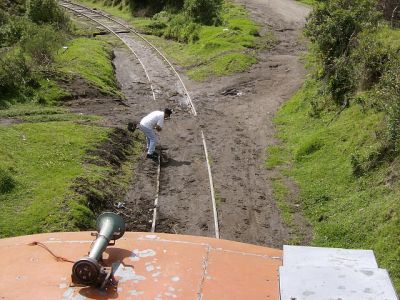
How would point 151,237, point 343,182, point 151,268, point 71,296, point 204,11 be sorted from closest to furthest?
point 71,296 < point 151,268 < point 151,237 < point 343,182 < point 204,11

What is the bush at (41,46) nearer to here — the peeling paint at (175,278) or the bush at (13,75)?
the bush at (13,75)

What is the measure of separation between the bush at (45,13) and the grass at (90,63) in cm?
373

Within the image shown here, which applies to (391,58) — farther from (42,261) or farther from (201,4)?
(201,4)

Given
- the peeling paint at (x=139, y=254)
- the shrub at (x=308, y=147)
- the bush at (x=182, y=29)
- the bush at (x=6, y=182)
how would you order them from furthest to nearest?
the bush at (x=182, y=29)
the shrub at (x=308, y=147)
the bush at (x=6, y=182)
the peeling paint at (x=139, y=254)

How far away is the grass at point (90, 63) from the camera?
67.5 feet

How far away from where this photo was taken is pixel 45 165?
41.0 feet

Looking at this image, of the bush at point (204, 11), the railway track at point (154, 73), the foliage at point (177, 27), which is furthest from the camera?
the bush at point (204, 11)

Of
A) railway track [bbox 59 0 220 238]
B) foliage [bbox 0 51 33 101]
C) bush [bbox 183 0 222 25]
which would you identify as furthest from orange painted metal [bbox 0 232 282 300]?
bush [bbox 183 0 222 25]

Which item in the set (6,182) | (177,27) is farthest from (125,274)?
(177,27)

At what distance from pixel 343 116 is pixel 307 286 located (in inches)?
437

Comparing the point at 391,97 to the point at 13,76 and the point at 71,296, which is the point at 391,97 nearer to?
the point at 71,296

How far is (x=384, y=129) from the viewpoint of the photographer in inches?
484

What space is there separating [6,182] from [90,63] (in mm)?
12063

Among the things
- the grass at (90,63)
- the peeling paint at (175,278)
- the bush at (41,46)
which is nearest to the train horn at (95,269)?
the peeling paint at (175,278)
